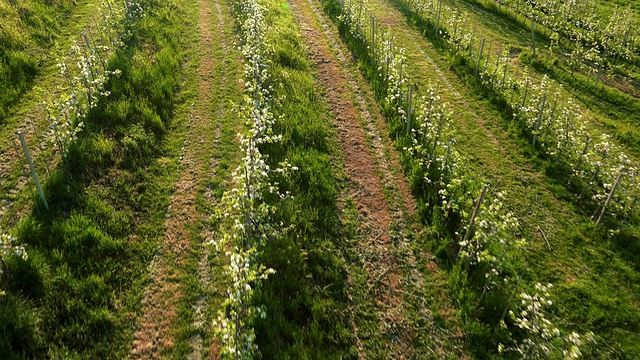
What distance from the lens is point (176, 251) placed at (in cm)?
943

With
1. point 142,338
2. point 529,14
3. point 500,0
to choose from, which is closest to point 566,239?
point 142,338

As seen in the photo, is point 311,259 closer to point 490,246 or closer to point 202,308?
point 202,308

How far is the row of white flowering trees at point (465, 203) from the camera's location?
7656 mm

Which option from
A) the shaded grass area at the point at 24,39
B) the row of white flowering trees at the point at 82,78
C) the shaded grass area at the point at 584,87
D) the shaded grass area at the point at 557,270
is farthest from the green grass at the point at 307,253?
the shaded grass area at the point at 584,87

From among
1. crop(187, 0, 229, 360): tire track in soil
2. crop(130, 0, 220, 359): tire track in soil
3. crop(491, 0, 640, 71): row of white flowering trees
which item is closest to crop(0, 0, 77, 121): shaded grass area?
crop(130, 0, 220, 359): tire track in soil

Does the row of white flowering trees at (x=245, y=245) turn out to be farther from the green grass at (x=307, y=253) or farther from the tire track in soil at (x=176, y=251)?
the tire track in soil at (x=176, y=251)

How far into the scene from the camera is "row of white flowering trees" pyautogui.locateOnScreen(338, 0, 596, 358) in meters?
7.66

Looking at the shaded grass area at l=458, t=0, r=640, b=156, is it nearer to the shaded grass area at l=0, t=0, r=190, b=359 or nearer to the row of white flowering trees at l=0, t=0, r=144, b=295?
the shaded grass area at l=0, t=0, r=190, b=359

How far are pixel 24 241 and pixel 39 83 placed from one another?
344 inches

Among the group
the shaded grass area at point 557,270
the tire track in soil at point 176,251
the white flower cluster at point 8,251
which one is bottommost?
the shaded grass area at point 557,270

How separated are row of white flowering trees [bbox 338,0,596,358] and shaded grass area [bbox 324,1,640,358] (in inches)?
10.2

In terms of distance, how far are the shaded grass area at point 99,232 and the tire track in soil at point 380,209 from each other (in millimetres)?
5347

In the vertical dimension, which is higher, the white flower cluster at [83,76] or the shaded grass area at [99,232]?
the white flower cluster at [83,76]

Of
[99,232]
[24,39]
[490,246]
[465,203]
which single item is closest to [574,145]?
[465,203]
